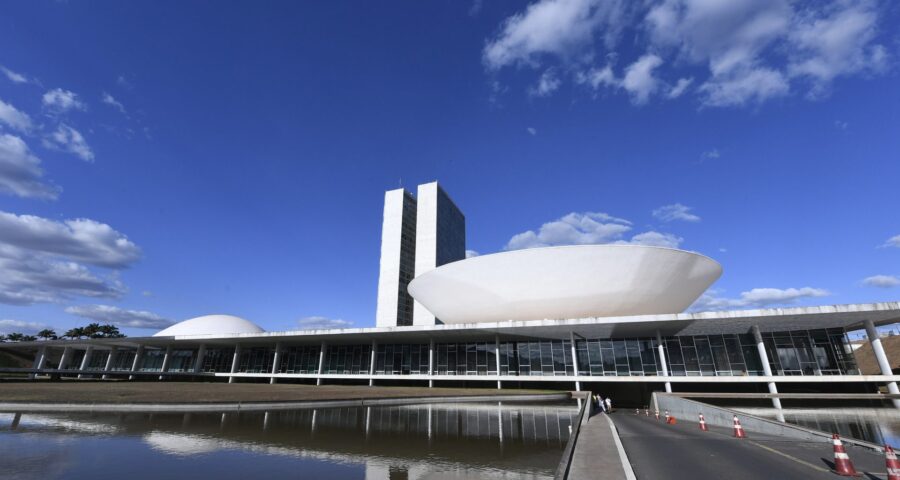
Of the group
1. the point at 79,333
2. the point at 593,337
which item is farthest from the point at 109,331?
the point at 593,337

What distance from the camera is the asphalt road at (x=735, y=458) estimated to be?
303 inches

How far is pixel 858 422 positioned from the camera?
674 inches

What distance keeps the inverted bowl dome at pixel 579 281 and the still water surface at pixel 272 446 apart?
1920cm

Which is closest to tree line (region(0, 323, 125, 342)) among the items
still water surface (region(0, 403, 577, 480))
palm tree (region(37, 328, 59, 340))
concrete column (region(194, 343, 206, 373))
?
palm tree (region(37, 328, 59, 340))

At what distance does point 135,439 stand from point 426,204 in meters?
84.3

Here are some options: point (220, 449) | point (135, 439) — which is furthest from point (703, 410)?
point (135, 439)

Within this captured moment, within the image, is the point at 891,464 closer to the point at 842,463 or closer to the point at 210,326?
the point at 842,463

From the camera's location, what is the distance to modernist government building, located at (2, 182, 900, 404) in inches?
1214

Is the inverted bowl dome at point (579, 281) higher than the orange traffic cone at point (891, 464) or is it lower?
higher

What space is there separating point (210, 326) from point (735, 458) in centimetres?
7535

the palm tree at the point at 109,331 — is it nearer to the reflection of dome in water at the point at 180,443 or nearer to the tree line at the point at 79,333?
the tree line at the point at 79,333

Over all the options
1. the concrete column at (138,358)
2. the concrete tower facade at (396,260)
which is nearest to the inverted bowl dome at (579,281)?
the concrete tower facade at (396,260)

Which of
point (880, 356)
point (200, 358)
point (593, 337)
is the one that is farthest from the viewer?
point (200, 358)

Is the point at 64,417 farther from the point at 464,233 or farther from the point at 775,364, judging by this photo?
the point at 464,233
